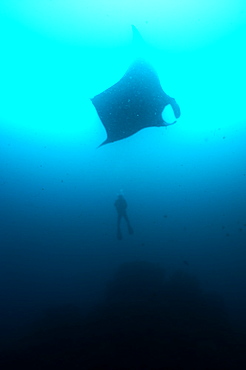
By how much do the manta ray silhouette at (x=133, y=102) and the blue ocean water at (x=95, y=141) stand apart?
2.36 m

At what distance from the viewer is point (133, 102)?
3.54 meters

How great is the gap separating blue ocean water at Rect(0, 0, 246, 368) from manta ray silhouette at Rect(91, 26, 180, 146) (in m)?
2.36

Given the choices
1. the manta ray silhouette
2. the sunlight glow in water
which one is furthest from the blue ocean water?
the manta ray silhouette

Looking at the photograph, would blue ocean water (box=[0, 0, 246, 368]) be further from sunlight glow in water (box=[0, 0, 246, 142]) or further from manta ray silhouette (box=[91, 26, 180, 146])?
manta ray silhouette (box=[91, 26, 180, 146])

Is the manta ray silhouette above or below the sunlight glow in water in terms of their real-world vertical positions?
→ below

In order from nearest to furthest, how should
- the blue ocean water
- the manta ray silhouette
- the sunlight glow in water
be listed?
the manta ray silhouette → the sunlight glow in water → the blue ocean water

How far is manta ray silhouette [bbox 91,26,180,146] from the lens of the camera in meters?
3.29

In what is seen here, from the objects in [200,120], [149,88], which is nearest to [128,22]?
[149,88]

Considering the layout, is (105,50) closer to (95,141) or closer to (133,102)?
(133,102)

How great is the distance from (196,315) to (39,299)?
4.95m

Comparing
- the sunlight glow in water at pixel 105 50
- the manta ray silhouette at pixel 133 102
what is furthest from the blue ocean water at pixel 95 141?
the manta ray silhouette at pixel 133 102

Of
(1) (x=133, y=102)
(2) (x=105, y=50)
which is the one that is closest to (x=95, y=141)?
(2) (x=105, y=50)

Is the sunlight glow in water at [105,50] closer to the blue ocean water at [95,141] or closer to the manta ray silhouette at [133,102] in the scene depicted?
the blue ocean water at [95,141]

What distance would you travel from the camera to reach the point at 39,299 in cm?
735
